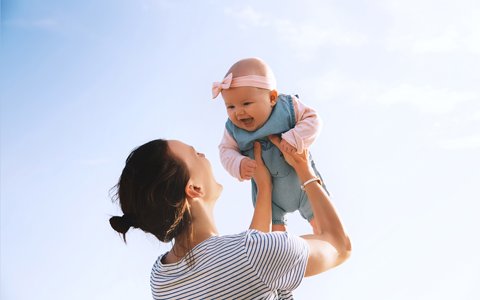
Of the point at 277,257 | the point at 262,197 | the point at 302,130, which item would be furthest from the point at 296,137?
the point at 277,257

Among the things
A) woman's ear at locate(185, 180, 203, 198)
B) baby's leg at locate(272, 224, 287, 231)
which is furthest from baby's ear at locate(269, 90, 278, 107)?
woman's ear at locate(185, 180, 203, 198)

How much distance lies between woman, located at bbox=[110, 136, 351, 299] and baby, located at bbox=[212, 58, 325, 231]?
1.66 ft

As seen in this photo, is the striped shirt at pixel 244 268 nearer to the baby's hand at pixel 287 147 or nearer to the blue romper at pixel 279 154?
the baby's hand at pixel 287 147

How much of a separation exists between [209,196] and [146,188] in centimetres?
36

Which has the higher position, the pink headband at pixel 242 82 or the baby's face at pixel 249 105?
the pink headband at pixel 242 82

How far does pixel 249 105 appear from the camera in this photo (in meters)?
3.49

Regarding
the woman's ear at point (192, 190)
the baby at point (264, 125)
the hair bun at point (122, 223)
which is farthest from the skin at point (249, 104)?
the hair bun at point (122, 223)

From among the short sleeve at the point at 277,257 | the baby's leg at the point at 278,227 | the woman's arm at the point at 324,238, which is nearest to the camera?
the short sleeve at the point at 277,257

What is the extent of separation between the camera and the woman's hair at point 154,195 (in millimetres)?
2730

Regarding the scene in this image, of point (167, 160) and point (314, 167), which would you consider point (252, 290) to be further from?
point (314, 167)

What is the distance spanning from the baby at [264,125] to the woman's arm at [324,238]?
0.32 meters

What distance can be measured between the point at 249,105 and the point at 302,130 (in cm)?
36

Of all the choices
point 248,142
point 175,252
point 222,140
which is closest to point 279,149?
point 248,142

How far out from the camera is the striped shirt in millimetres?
2465
